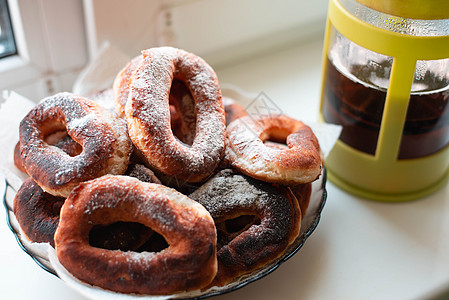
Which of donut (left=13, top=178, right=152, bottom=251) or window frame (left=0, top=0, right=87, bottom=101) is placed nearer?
donut (left=13, top=178, right=152, bottom=251)

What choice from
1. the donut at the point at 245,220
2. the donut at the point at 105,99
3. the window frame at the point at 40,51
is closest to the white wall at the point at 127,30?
the window frame at the point at 40,51

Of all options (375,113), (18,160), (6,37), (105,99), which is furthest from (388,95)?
(6,37)

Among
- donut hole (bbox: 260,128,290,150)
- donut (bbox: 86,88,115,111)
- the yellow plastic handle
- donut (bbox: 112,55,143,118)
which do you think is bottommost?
donut hole (bbox: 260,128,290,150)

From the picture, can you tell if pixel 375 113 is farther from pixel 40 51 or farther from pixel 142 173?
pixel 40 51

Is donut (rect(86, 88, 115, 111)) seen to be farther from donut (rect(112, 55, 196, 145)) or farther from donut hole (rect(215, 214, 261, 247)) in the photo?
donut hole (rect(215, 214, 261, 247))

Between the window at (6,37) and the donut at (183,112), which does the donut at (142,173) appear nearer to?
the donut at (183,112)

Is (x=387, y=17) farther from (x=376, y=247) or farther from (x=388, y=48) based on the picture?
(x=376, y=247)

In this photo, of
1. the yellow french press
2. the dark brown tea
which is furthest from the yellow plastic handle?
the dark brown tea
